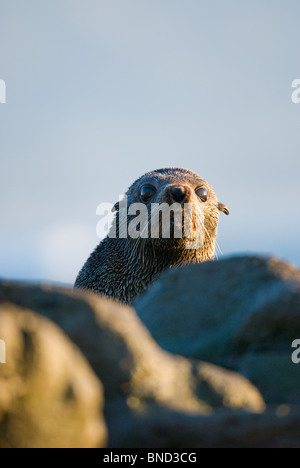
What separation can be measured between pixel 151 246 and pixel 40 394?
265 inches

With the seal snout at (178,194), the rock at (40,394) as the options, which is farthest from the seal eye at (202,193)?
the rock at (40,394)

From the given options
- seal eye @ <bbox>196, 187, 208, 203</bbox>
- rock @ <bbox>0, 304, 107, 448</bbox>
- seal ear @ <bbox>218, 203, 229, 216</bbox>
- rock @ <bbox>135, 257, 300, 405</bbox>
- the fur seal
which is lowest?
rock @ <bbox>0, 304, 107, 448</bbox>

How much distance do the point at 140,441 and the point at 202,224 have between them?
6271mm

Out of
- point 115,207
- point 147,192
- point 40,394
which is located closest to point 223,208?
point 147,192

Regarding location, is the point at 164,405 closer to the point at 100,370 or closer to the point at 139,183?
the point at 100,370

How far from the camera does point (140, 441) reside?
217 centimetres

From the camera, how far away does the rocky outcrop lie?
1773mm

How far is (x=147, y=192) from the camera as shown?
8.66 m

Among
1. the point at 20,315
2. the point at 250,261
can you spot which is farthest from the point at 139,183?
the point at 20,315

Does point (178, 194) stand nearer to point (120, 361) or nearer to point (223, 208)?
point (223, 208)

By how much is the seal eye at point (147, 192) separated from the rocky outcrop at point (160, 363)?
4798 millimetres

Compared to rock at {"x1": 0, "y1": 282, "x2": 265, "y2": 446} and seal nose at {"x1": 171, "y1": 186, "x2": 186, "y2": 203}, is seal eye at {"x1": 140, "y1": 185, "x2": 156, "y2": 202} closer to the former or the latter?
seal nose at {"x1": 171, "y1": 186, "x2": 186, "y2": 203}

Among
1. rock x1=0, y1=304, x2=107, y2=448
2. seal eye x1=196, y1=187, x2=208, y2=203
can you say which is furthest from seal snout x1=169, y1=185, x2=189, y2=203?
rock x1=0, y1=304, x2=107, y2=448

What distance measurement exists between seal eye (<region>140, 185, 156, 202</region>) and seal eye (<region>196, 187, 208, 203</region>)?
726 mm
